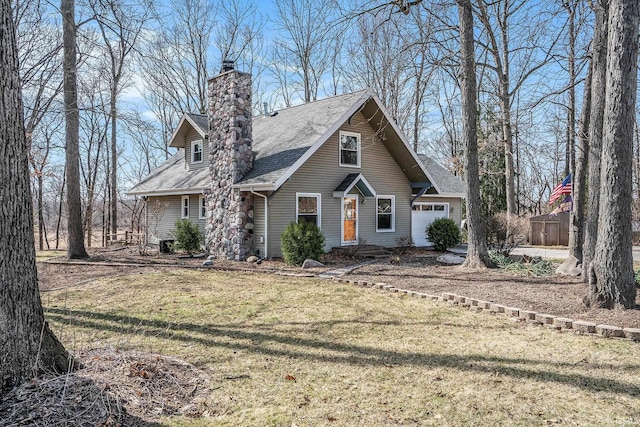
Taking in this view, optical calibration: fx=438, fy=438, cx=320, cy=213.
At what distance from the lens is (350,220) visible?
15.5m

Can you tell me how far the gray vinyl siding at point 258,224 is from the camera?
44.9 ft

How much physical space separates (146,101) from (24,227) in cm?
2920

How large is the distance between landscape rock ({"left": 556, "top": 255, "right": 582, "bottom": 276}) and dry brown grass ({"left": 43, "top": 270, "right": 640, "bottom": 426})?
4.35m

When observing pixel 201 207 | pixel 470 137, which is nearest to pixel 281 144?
pixel 201 207

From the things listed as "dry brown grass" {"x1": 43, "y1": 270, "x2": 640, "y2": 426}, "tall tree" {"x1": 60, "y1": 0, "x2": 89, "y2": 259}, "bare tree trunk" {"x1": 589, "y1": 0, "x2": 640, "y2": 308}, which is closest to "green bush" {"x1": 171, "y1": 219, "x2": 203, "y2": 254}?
"tall tree" {"x1": 60, "y1": 0, "x2": 89, "y2": 259}

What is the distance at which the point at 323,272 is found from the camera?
1116 cm

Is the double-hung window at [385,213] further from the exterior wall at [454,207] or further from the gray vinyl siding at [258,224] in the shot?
the gray vinyl siding at [258,224]

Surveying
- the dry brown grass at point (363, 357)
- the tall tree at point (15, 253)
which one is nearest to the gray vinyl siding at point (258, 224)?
the dry brown grass at point (363, 357)

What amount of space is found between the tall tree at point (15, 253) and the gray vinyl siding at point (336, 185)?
32.0 feet

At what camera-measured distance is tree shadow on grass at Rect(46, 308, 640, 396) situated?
4344 millimetres

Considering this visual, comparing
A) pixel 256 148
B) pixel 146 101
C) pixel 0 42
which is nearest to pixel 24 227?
pixel 0 42

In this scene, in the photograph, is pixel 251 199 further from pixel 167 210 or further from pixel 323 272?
pixel 167 210

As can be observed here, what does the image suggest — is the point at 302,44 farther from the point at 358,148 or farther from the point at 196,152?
the point at 358,148

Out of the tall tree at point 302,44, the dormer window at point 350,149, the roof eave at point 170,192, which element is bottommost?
the roof eave at point 170,192
